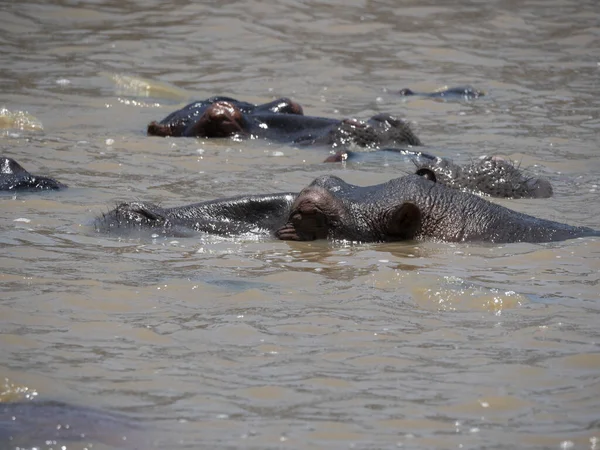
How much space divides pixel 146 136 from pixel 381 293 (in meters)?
5.57

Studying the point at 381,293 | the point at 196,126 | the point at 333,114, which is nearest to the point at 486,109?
the point at 333,114

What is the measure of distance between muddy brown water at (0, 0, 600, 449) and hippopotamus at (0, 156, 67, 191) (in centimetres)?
14

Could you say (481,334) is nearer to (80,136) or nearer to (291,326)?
(291,326)

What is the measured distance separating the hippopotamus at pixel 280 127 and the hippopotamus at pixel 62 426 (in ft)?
21.8

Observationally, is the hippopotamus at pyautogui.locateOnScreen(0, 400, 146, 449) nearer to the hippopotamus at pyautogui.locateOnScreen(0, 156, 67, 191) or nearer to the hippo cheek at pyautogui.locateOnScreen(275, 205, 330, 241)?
the hippo cheek at pyautogui.locateOnScreen(275, 205, 330, 241)

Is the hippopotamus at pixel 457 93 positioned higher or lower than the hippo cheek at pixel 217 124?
higher

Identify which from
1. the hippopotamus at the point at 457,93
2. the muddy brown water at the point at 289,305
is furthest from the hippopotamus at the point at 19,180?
the hippopotamus at the point at 457,93

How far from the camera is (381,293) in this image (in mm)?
5941

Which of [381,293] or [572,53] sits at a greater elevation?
[572,53]

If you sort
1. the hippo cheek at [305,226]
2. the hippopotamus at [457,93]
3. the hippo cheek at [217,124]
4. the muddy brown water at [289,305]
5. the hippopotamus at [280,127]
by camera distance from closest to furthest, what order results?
the muddy brown water at [289,305], the hippo cheek at [305,226], the hippopotamus at [280,127], the hippo cheek at [217,124], the hippopotamus at [457,93]

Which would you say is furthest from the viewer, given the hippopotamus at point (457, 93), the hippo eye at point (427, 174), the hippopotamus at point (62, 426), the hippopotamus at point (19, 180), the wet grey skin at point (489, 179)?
the hippopotamus at point (457, 93)

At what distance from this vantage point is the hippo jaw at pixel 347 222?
22.4ft

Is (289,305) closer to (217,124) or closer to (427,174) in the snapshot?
(427,174)

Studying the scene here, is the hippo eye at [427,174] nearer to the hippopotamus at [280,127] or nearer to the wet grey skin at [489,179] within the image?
the wet grey skin at [489,179]
